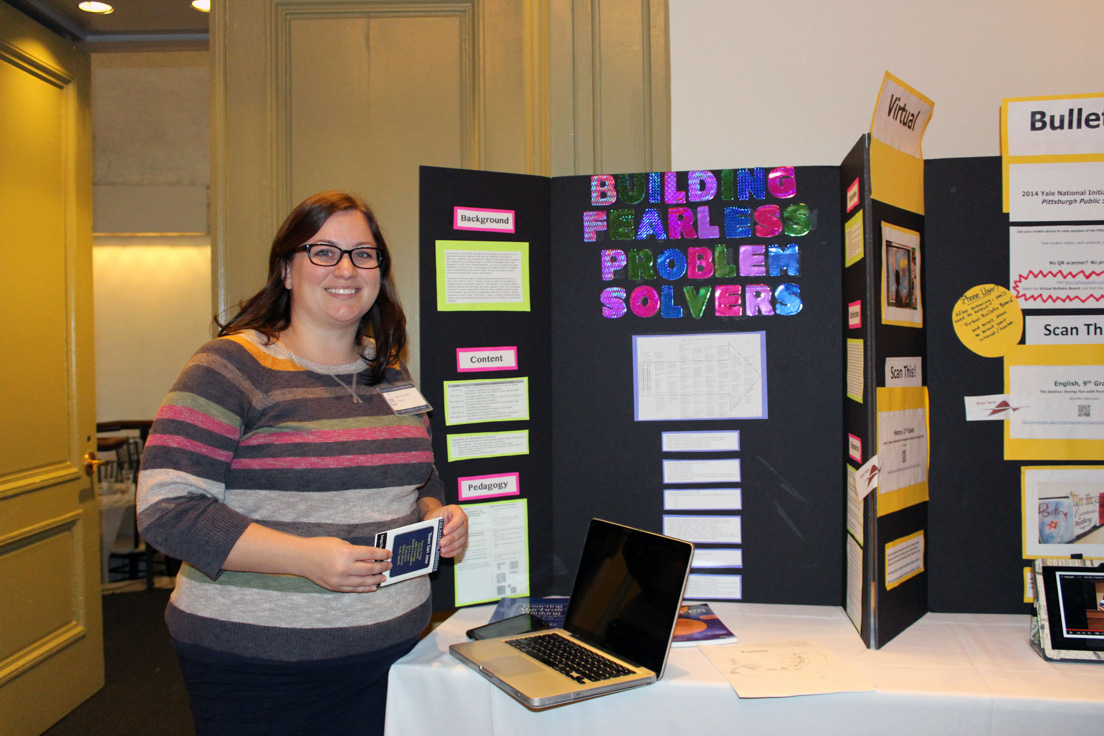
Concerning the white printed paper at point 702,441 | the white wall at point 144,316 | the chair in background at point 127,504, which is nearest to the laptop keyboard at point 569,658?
the white printed paper at point 702,441

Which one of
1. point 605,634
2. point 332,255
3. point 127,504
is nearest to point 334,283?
point 332,255

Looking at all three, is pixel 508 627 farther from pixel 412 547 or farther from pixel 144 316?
pixel 144 316

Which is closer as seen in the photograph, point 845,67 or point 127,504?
point 845,67

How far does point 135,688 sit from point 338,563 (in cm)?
274

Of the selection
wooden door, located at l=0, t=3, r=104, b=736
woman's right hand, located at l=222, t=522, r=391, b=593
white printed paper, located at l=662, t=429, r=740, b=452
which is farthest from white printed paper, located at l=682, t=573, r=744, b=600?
wooden door, located at l=0, t=3, r=104, b=736

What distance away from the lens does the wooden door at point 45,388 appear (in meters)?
2.58

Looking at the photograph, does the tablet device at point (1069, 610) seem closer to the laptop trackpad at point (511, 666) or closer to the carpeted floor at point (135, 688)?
the laptop trackpad at point (511, 666)

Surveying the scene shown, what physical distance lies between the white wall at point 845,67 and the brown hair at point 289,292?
3.49 feet

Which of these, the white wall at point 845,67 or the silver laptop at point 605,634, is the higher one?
the white wall at point 845,67

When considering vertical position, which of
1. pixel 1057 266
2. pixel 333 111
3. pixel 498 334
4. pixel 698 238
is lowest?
pixel 498 334

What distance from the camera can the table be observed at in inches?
48.6

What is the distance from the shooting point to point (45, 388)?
2789 millimetres

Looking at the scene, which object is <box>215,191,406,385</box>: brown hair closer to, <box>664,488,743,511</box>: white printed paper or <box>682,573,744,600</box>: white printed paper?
<box>664,488,743,511</box>: white printed paper

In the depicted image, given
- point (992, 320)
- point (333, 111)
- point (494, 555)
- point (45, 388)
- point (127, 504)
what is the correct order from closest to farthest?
point (992, 320) < point (494, 555) < point (333, 111) < point (45, 388) < point (127, 504)
